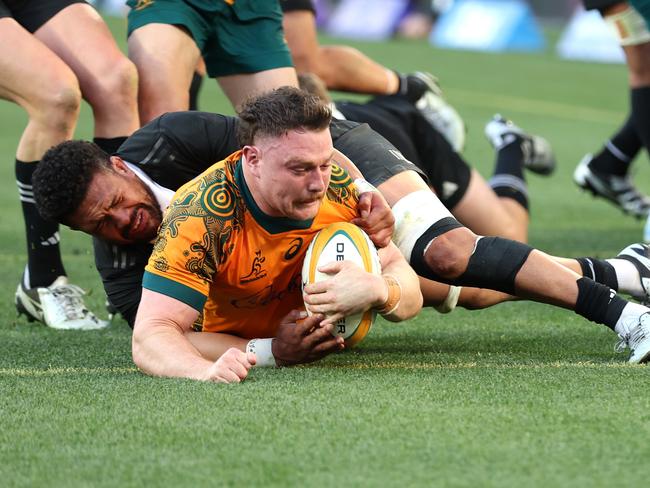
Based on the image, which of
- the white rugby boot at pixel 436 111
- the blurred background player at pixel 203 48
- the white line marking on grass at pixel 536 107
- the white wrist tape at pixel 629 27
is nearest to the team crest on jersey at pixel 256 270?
the blurred background player at pixel 203 48

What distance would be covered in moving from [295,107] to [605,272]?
58.8 inches

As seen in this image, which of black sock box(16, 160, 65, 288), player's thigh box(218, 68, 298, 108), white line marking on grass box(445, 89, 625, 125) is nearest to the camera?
black sock box(16, 160, 65, 288)

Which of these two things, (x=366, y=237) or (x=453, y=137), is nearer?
(x=366, y=237)

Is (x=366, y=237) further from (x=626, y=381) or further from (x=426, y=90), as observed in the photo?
(x=426, y=90)

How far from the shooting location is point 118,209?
427 cm

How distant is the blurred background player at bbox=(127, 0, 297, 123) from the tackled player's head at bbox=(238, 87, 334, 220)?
5.40 feet

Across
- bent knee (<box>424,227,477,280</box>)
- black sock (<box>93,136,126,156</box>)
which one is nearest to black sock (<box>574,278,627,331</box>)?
bent knee (<box>424,227,477,280</box>)

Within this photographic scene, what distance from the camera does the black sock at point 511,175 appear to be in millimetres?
6816

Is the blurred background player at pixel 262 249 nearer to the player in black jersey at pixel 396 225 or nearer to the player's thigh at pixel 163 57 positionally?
the player in black jersey at pixel 396 225

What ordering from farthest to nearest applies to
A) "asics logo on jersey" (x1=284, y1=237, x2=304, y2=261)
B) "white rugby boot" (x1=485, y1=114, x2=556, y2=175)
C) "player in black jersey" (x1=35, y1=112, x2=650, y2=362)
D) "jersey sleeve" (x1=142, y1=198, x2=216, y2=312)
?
1. "white rugby boot" (x1=485, y1=114, x2=556, y2=175)
2. "player in black jersey" (x1=35, y1=112, x2=650, y2=362)
3. "asics logo on jersey" (x1=284, y1=237, x2=304, y2=261)
4. "jersey sleeve" (x1=142, y1=198, x2=216, y2=312)

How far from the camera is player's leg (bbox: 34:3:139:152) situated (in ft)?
17.0

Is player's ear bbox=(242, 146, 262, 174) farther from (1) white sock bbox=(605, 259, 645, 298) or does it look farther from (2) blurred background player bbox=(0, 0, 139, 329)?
(1) white sock bbox=(605, 259, 645, 298)

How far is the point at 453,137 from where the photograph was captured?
7605 millimetres

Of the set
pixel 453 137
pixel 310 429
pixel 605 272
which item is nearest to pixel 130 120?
pixel 605 272
